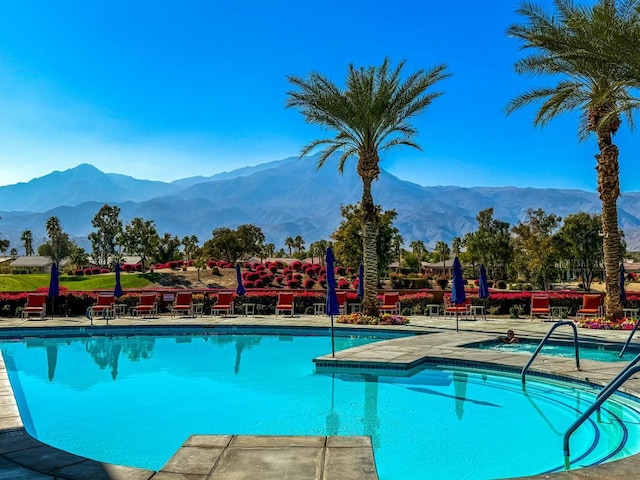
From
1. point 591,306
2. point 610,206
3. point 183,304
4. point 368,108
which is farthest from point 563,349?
point 183,304

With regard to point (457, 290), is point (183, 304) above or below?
below

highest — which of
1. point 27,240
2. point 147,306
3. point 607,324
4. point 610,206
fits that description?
point 27,240

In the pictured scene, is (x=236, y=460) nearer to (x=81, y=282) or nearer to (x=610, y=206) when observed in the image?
(x=610, y=206)

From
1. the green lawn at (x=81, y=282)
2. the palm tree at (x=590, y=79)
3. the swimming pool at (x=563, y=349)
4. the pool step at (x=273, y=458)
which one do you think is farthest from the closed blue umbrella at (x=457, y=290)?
the green lawn at (x=81, y=282)

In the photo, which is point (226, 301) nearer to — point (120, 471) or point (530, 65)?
point (530, 65)

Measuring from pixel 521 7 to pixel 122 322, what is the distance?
1677 cm

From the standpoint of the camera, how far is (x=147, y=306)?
894 inches

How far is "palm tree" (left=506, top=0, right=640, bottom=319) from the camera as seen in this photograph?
51.4ft

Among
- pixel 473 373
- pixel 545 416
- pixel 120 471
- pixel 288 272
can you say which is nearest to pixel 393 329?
pixel 473 373

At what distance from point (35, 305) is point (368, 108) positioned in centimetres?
1455

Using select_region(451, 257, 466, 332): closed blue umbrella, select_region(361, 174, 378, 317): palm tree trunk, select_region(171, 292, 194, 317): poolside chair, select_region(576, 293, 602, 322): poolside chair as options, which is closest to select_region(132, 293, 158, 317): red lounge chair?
select_region(171, 292, 194, 317): poolside chair

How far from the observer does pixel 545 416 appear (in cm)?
923

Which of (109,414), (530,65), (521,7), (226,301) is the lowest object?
(109,414)

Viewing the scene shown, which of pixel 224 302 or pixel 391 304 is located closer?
pixel 391 304
